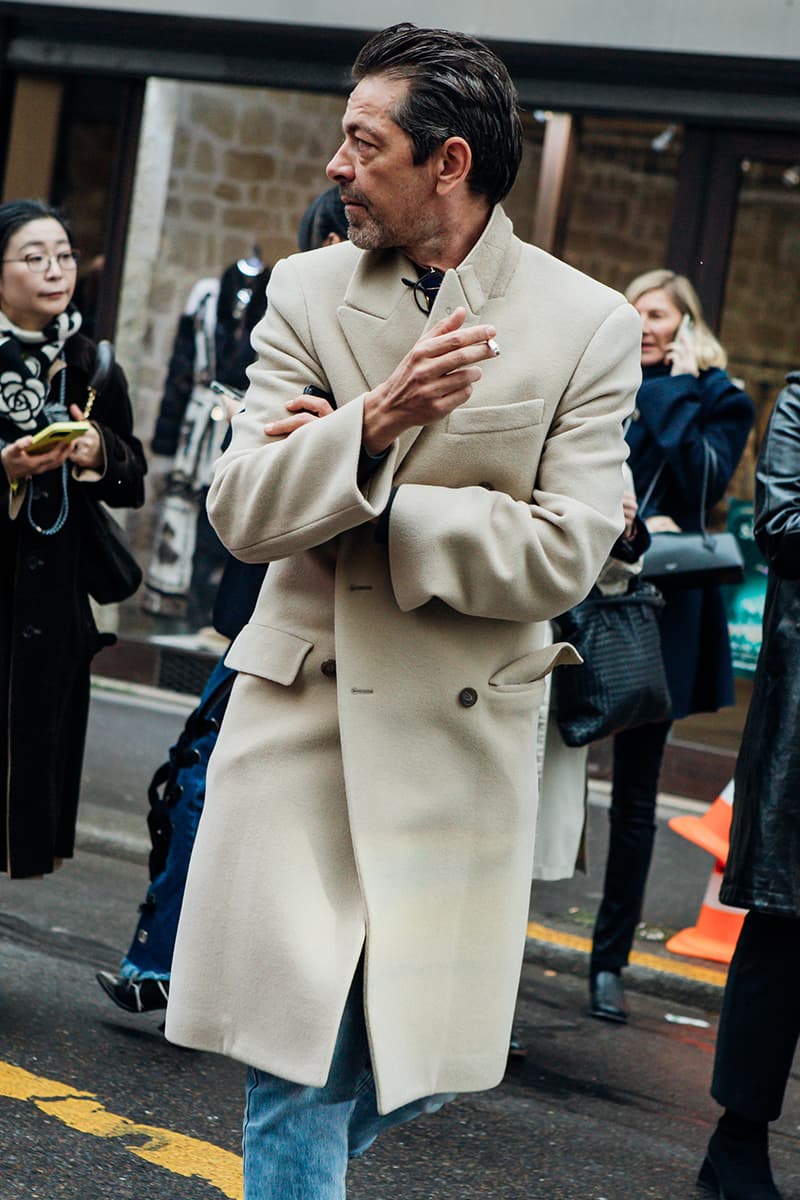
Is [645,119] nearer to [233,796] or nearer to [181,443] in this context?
[181,443]

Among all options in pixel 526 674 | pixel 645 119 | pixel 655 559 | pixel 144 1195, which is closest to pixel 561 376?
pixel 526 674

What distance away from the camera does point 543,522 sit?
2539 millimetres

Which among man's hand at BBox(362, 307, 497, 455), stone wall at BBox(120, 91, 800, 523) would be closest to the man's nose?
man's hand at BBox(362, 307, 497, 455)

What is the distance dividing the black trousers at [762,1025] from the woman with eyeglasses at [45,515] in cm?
185

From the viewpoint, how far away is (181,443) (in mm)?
9531

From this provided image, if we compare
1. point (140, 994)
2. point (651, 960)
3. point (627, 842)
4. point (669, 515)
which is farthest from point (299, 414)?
point (651, 960)

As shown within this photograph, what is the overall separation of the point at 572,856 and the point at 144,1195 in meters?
1.73

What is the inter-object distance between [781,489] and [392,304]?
4.90 feet

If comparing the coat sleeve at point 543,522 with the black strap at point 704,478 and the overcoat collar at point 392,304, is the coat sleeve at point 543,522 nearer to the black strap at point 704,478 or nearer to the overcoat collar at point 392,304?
the overcoat collar at point 392,304

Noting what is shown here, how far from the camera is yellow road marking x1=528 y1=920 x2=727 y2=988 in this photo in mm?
5793

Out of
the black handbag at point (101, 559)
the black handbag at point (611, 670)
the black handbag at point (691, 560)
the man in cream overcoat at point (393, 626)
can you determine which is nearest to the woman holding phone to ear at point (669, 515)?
the black handbag at point (691, 560)

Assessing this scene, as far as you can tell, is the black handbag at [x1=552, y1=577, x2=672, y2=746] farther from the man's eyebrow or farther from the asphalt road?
the man's eyebrow

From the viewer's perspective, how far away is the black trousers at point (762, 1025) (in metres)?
3.81

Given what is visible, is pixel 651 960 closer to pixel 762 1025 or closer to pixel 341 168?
pixel 762 1025
